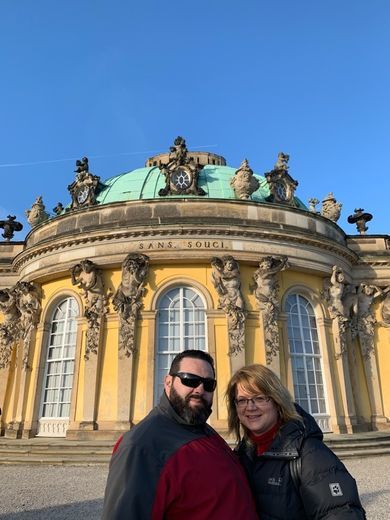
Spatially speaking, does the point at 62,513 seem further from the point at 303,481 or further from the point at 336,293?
the point at 336,293

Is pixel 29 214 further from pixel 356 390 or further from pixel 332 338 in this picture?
pixel 356 390

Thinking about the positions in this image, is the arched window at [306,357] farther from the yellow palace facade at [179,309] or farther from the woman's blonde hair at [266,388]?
the woman's blonde hair at [266,388]

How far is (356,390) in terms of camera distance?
17.0 meters

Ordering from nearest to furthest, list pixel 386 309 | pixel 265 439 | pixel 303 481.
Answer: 1. pixel 303 481
2. pixel 265 439
3. pixel 386 309

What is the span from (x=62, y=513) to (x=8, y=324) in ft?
41.5

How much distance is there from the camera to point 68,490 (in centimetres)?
868

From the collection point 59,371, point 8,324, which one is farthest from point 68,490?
point 8,324

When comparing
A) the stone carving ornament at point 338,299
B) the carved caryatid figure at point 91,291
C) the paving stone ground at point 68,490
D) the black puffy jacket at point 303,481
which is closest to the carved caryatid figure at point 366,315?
the stone carving ornament at point 338,299

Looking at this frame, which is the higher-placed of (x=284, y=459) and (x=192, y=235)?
(x=192, y=235)

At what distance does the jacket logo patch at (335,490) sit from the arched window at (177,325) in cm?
1259

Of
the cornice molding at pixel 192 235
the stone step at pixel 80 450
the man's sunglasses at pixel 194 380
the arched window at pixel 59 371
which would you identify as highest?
the cornice molding at pixel 192 235

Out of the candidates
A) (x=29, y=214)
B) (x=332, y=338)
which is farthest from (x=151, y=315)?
(x=29, y=214)

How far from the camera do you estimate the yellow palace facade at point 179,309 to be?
14.6m

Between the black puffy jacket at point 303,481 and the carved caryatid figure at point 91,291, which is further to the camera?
the carved caryatid figure at point 91,291
